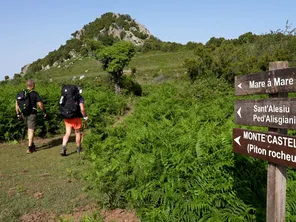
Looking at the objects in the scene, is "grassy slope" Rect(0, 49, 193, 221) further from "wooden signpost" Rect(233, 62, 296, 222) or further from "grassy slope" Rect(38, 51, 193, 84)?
"grassy slope" Rect(38, 51, 193, 84)

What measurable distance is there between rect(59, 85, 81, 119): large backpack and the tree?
14638mm

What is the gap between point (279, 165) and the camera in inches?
128

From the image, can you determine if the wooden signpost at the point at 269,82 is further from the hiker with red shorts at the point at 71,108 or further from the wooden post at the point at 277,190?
the hiker with red shorts at the point at 71,108

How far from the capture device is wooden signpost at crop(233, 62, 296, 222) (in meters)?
3.03

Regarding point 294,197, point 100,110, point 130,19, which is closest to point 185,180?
point 294,197

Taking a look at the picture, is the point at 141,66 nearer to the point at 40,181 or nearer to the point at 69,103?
the point at 69,103

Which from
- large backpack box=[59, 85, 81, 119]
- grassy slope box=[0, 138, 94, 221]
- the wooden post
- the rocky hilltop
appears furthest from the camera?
the rocky hilltop

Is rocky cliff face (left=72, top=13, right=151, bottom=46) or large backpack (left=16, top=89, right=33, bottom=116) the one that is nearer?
large backpack (left=16, top=89, right=33, bottom=116)

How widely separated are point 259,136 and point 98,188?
2889 millimetres

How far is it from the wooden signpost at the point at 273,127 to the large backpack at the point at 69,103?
231 inches

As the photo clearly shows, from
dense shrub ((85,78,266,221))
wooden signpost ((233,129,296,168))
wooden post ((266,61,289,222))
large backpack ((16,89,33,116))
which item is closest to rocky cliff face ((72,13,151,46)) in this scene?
large backpack ((16,89,33,116))

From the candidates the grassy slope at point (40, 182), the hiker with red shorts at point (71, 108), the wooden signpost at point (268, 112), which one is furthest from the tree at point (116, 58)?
the wooden signpost at point (268, 112)

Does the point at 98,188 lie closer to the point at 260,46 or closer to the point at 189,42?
the point at 260,46

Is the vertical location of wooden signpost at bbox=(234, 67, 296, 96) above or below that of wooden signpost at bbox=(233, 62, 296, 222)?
above
